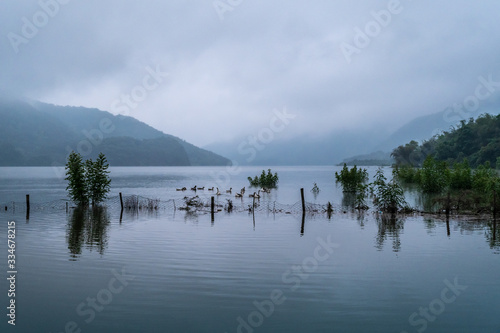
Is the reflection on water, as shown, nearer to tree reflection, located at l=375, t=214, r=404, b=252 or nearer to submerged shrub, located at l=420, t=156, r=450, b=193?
tree reflection, located at l=375, t=214, r=404, b=252

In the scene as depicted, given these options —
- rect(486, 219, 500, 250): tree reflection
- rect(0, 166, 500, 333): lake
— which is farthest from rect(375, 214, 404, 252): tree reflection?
rect(486, 219, 500, 250): tree reflection

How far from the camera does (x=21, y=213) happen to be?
1399 inches

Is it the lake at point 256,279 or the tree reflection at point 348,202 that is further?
the tree reflection at point 348,202

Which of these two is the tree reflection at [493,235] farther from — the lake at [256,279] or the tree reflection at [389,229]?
the tree reflection at [389,229]

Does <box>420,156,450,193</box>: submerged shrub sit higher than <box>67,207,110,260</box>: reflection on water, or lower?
higher

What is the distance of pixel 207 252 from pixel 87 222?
48.1ft

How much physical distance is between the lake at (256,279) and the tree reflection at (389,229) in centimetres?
18

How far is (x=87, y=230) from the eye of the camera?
88.7 ft

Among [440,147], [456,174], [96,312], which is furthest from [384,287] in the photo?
[440,147]

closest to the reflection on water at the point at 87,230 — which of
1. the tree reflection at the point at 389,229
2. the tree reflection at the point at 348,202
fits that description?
the tree reflection at the point at 389,229

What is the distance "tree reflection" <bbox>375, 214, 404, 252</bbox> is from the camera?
73.0 ft

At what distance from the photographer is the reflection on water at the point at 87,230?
21.5m

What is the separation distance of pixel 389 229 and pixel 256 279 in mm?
15135

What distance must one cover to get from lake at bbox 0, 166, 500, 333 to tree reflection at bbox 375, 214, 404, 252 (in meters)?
0.18
